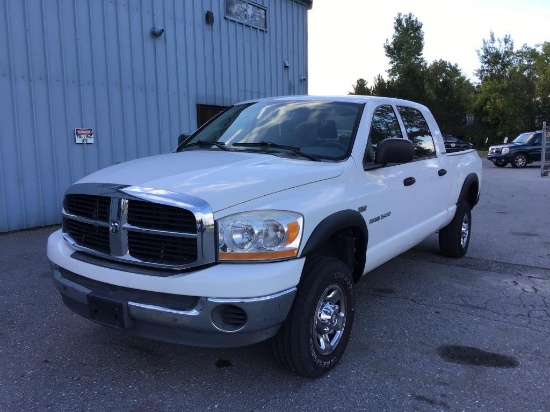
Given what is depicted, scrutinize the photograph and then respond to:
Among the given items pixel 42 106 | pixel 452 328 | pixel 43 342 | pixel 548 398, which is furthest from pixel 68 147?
pixel 548 398

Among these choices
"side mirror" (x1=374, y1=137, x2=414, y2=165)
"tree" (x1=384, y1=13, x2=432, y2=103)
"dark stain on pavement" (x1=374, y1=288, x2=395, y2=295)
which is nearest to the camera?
"side mirror" (x1=374, y1=137, x2=414, y2=165)

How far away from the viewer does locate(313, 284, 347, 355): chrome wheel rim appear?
10.00 ft

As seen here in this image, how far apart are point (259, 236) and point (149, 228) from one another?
62 centimetres

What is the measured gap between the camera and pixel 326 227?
2992 millimetres

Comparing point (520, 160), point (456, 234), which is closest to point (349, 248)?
point (456, 234)

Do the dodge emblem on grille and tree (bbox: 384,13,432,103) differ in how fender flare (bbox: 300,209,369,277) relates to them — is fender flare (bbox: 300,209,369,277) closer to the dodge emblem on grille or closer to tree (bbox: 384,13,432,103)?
the dodge emblem on grille

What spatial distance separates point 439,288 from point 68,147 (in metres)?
6.38

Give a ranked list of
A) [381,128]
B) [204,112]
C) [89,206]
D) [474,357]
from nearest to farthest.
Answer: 1. [89,206]
2. [474,357]
3. [381,128]
4. [204,112]

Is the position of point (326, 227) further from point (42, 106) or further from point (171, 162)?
point (42, 106)

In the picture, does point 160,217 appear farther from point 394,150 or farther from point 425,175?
point 425,175

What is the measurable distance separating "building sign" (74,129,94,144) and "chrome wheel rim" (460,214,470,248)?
6244 mm

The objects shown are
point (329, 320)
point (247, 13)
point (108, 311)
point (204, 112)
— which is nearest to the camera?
point (108, 311)

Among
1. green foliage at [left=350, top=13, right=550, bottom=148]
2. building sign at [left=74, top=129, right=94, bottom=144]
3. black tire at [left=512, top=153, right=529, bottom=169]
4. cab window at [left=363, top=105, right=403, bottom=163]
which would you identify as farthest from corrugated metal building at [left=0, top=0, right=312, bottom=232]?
green foliage at [left=350, top=13, right=550, bottom=148]

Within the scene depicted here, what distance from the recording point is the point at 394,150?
3.61 m
